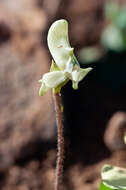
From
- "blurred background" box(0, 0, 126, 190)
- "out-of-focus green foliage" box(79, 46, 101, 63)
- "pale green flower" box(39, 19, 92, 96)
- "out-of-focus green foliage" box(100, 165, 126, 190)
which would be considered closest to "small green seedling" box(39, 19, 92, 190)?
"pale green flower" box(39, 19, 92, 96)

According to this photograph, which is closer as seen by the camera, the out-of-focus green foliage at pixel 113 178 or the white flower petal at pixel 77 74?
the white flower petal at pixel 77 74

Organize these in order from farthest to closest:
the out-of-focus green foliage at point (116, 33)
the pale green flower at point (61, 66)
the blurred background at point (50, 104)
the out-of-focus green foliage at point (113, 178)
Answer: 1. the out-of-focus green foliage at point (116, 33)
2. the blurred background at point (50, 104)
3. the out-of-focus green foliage at point (113, 178)
4. the pale green flower at point (61, 66)

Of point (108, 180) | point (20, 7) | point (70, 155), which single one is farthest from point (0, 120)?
point (20, 7)

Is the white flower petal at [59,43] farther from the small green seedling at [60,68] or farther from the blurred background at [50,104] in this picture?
the blurred background at [50,104]

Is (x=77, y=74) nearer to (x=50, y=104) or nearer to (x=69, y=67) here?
(x=69, y=67)

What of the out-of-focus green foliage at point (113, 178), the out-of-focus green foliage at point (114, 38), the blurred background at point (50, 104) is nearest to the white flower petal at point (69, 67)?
the out-of-focus green foliage at point (113, 178)

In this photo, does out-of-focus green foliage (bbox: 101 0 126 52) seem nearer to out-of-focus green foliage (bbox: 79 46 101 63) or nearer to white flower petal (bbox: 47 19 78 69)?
out-of-focus green foliage (bbox: 79 46 101 63)
